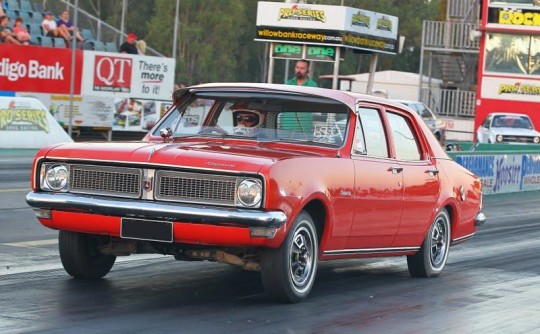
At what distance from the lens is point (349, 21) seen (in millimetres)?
31844

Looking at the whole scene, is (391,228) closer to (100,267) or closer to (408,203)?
(408,203)

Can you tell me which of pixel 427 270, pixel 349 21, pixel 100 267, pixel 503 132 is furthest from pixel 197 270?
pixel 503 132

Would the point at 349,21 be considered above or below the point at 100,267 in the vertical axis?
above

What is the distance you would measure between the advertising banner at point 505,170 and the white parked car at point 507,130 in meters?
17.1

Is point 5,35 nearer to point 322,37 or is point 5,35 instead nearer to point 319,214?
point 322,37

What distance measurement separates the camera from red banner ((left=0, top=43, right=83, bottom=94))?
98.9 ft

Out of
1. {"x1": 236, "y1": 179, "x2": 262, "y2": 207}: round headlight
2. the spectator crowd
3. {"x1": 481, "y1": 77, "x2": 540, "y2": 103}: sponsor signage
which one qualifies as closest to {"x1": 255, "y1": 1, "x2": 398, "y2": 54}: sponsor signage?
the spectator crowd

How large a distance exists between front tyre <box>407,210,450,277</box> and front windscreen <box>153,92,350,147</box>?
172 centimetres

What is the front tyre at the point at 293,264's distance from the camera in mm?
8391

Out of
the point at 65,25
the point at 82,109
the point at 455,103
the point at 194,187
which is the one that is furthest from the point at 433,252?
the point at 455,103

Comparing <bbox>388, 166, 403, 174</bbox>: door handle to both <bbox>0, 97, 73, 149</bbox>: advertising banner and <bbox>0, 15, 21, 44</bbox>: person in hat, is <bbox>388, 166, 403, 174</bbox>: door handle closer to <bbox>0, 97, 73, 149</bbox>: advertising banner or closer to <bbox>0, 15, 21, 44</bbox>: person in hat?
<bbox>0, 97, 73, 149</bbox>: advertising banner

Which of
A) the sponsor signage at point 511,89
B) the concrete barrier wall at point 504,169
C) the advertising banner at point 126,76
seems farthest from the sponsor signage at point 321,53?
the sponsor signage at point 511,89

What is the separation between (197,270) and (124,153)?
2229 mm

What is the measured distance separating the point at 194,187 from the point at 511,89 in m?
49.2
